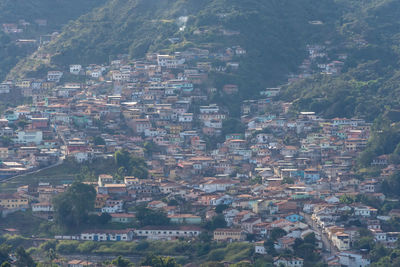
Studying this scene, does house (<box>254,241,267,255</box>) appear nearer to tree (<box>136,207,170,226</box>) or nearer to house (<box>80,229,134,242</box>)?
tree (<box>136,207,170,226</box>)

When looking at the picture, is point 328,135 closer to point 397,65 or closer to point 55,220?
point 397,65

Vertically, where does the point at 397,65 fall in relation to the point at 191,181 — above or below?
above

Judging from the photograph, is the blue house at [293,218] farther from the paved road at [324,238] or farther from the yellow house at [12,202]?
the yellow house at [12,202]

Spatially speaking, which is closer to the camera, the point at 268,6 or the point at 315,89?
the point at 315,89

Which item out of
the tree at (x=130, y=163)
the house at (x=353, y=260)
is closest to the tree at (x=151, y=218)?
the tree at (x=130, y=163)

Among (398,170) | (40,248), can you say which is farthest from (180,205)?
(398,170)

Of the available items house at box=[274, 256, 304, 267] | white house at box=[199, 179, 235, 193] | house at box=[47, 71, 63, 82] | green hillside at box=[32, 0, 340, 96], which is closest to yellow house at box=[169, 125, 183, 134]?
green hillside at box=[32, 0, 340, 96]
